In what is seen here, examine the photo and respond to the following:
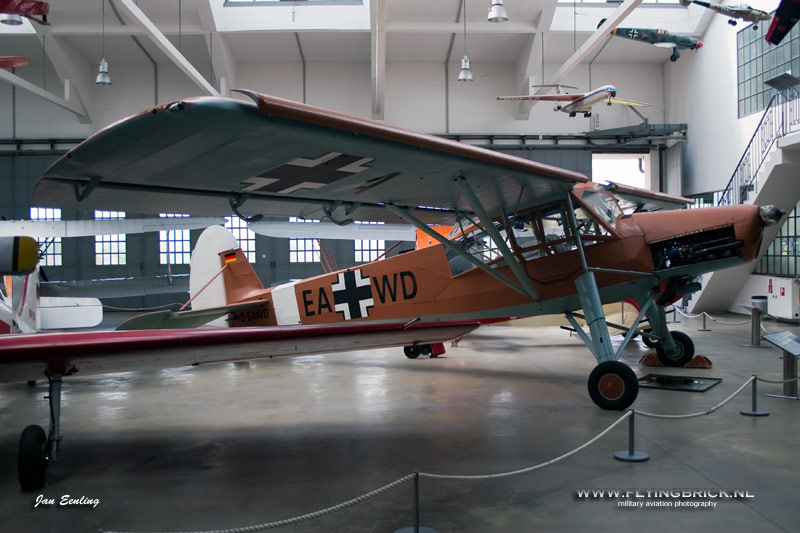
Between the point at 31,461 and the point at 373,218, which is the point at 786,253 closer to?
the point at 373,218

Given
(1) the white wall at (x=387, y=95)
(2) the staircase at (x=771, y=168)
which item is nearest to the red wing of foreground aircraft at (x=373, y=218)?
(2) the staircase at (x=771, y=168)

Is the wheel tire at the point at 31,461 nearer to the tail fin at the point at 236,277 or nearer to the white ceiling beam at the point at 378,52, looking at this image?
the tail fin at the point at 236,277

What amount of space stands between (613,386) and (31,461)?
16.2 ft

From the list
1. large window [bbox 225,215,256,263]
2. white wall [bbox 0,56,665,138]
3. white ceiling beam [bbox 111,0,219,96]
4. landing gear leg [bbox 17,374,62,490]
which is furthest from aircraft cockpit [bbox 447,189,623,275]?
large window [bbox 225,215,256,263]

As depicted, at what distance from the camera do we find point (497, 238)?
636cm

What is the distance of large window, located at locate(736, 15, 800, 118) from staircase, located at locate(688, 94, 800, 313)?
1343mm

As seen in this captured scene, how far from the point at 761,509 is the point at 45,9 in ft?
34.3

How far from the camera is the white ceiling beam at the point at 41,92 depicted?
1737cm

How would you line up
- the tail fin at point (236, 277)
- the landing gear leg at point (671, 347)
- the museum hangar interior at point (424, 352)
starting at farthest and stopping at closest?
the tail fin at point (236, 277)
the landing gear leg at point (671, 347)
the museum hangar interior at point (424, 352)

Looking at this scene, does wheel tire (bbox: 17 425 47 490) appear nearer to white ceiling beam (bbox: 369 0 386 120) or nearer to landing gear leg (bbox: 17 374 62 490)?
landing gear leg (bbox: 17 374 62 490)

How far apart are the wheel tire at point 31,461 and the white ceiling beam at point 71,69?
734 inches

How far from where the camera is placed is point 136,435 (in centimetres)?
562

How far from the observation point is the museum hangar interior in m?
3.86

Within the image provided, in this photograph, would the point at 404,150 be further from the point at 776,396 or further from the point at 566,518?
the point at 776,396
